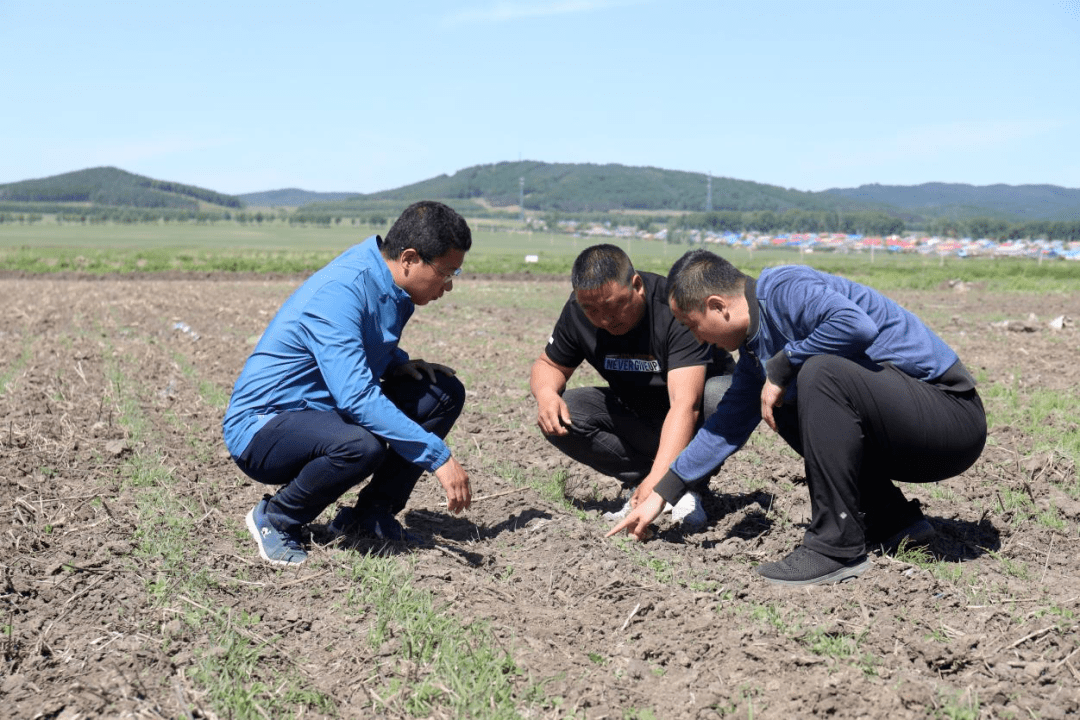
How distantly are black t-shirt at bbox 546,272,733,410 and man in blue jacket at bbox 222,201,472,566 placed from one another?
979 mm

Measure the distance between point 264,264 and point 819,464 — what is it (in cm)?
3448

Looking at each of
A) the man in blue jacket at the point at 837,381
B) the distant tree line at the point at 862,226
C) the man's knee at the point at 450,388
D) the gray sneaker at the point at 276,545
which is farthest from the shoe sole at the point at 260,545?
the distant tree line at the point at 862,226

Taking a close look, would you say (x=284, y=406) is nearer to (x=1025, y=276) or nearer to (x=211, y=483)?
(x=211, y=483)

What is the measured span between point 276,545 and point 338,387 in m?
0.90

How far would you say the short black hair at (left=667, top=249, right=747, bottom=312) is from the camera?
157 inches

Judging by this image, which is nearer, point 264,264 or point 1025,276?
point 1025,276

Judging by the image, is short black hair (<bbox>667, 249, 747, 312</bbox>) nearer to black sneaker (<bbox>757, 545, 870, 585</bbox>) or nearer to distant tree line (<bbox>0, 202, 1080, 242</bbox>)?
black sneaker (<bbox>757, 545, 870, 585</bbox>)

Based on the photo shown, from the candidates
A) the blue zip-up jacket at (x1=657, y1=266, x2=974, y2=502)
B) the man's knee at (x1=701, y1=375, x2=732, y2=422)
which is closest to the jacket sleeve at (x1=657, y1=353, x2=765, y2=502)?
the blue zip-up jacket at (x1=657, y1=266, x2=974, y2=502)

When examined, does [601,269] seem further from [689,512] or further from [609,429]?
[689,512]

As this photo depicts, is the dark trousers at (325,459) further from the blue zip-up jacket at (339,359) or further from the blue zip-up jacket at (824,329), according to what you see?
the blue zip-up jacket at (824,329)

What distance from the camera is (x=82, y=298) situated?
19.6 meters

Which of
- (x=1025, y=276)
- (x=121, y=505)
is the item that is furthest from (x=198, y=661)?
(x=1025, y=276)

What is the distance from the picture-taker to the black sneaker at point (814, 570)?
4.11m

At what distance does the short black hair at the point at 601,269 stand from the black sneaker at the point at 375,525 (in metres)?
1.47
